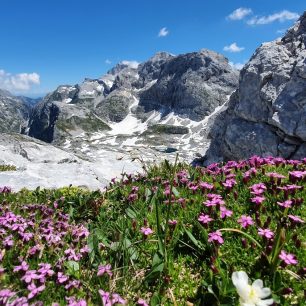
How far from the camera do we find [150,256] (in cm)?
613

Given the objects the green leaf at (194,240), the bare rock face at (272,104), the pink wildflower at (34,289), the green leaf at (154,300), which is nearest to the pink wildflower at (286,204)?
the green leaf at (194,240)

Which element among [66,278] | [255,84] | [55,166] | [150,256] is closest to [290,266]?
[150,256]

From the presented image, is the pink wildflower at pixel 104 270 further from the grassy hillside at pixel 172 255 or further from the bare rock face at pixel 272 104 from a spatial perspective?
the bare rock face at pixel 272 104

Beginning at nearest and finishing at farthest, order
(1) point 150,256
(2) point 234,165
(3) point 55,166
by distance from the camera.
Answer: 1. (1) point 150,256
2. (2) point 234,165
3. (3) point 55,166

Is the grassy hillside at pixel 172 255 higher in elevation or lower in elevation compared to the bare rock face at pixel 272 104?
lower

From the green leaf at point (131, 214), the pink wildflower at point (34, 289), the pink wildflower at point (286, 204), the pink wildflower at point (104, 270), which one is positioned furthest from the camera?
the green leaf at point (131, 214)

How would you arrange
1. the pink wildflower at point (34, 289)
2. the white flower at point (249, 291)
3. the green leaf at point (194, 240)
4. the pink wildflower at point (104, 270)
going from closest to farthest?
the white flower at point (249, 291) → the pink wildflower at point (34, 289) → the pink wildflower at point (104, 270) → the green leaf at point (194, 240)

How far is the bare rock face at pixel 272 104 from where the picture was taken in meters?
61.3

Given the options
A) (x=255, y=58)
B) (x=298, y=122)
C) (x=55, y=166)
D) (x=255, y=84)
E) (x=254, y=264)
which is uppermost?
(x=255, y=58)

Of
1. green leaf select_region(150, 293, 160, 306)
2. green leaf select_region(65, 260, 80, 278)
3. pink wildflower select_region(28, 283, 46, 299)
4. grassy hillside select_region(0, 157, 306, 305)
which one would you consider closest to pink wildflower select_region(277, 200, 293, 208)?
grassy hillside select_region(0, 157, 306, 305)

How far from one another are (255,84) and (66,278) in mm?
73044

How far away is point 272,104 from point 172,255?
6477 cm

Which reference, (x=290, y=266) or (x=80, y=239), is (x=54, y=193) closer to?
(x=80, y=239)

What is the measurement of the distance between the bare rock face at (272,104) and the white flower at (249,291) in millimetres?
59799
